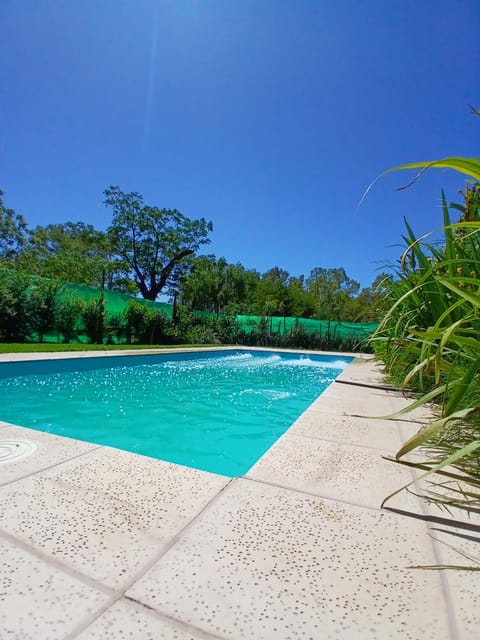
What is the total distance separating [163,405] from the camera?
4.39 metres

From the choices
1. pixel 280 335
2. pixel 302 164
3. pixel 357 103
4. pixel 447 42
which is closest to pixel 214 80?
pixel 357 103

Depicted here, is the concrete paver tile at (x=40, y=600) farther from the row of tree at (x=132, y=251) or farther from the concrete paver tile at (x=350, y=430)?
the row of tree at (x=132, y=251)

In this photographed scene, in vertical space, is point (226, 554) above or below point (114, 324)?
below

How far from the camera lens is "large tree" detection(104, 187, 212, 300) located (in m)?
20.6

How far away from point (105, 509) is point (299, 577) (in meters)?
0.71

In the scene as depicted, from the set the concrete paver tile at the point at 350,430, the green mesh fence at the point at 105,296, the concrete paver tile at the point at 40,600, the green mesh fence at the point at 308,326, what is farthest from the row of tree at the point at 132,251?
the concrete paver tile at the point at 40,600

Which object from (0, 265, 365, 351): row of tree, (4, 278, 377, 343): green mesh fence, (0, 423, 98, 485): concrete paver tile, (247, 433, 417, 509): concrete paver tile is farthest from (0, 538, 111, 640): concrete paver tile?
(4, 278, 377, 343): green mesh fence

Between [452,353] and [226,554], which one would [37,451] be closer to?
[226,554]

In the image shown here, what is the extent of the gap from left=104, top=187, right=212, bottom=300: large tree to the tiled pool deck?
20.7 m

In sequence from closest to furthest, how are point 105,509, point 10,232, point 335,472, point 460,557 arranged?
point 460,557, point 105,509, point 335,472, point 10,232

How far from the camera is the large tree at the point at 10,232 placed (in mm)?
20047

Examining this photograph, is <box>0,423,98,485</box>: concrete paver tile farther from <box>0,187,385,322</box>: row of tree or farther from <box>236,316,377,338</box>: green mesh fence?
<box>0,187,385,322</box>: row of tree

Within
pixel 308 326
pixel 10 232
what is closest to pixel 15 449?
pixel 308 326

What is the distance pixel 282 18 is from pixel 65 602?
7233 millimetres
